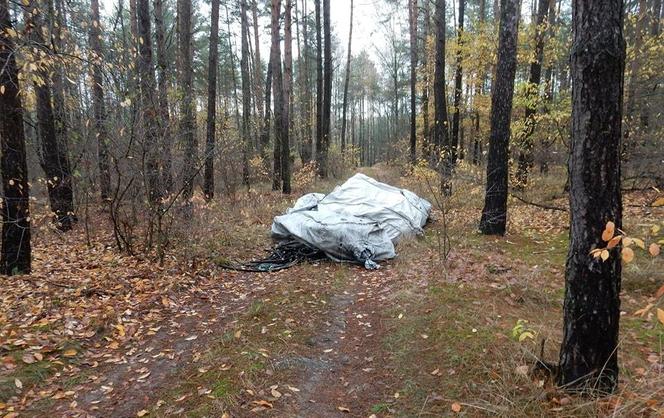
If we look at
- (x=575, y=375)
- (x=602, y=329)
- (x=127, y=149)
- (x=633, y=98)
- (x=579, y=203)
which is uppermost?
(x=633, y=98)

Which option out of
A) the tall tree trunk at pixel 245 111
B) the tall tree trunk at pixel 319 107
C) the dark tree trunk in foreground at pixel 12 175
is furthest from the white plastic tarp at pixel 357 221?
the tall tree trunk at pixel 319 107

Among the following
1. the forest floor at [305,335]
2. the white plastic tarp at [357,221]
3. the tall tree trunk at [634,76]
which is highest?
the tall tree trunk at [634,76]

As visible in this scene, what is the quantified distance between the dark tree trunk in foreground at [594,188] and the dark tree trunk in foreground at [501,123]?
5.00 meters

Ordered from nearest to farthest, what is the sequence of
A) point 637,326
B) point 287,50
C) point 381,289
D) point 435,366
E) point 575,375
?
1. point 575,375
2. point 435,366
3. point 637,326
4. point 381,289
5. point 287,50

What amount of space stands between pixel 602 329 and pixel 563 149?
9.43 meters

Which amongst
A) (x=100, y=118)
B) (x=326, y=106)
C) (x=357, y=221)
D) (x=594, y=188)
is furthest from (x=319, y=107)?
(x=594, y=188)

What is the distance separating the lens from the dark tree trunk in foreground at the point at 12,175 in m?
5.29

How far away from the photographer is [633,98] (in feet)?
31.1

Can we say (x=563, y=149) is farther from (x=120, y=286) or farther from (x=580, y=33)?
(x=120, y=286)

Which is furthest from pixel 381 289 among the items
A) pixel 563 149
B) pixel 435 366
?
Result: pixel 563 149

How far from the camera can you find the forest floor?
3.12 meters

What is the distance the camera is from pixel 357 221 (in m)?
7.75

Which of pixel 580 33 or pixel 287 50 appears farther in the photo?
pixel 287 50

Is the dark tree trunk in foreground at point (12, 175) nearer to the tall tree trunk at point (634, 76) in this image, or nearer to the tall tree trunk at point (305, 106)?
the tall tree trunk at point (634, 76)
